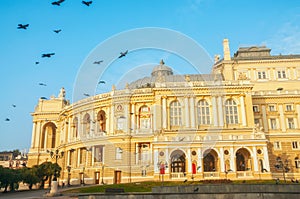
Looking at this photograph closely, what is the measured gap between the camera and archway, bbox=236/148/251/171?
167 ft

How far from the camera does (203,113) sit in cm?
5866

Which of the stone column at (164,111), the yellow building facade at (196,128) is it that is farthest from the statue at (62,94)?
the stone column at (164,111)

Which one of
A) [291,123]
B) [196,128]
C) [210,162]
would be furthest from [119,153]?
[291,123]

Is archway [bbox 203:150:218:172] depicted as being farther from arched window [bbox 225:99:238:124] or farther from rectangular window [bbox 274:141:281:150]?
rectangular window [bbox 274:141:281:150]

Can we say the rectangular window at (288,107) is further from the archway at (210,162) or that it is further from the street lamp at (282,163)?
the archway at (210,162)

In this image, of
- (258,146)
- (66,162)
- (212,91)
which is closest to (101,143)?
(66,162)

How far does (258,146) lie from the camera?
1939 inches

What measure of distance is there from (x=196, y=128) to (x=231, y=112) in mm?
8397

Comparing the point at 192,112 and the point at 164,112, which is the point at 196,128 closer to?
the point at 192,112

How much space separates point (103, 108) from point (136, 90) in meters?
9.13

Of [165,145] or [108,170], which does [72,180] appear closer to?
[108,170]

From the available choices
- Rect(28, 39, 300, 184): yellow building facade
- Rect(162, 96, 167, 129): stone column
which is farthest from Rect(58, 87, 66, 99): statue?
Rect(162, 96, 167, 129): stone column

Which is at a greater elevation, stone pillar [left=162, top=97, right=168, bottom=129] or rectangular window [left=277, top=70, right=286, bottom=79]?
rectangular window [left=277, top=70, right=286, bottom=79]

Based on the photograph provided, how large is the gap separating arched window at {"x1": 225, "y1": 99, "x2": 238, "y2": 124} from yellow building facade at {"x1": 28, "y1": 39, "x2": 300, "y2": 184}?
205 mm
